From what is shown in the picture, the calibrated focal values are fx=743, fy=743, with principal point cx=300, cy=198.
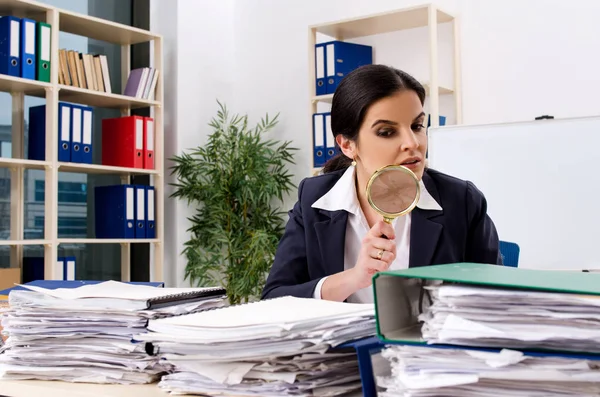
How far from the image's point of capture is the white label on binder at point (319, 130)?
4.57 metres

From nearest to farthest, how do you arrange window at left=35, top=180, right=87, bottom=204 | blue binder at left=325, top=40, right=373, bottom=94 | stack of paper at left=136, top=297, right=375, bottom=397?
stack of paper at left=136, top=297, right=375, bottom=397, blue binder at left=325, top=40, right=373, bottom=94, window at left=35, top=180, right=87, bottom=204

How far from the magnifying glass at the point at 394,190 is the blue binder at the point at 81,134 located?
356cm

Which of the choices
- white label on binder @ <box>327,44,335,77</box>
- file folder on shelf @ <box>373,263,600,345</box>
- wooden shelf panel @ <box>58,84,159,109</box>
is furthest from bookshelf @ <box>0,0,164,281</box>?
file folder on shelf @ <box>373,263,600,345</box>

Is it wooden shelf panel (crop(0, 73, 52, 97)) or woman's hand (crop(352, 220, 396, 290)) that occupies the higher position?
wooden shelf panel (crop(0, 73, 52, 97))

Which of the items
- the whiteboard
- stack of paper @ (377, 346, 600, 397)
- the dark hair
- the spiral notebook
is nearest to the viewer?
stack of paper @ (377, 346, 600, 397)

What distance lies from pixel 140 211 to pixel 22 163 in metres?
0.84

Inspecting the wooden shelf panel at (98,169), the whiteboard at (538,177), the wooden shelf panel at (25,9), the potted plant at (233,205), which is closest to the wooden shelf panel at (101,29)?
the wooden shelf panel at (25,9)

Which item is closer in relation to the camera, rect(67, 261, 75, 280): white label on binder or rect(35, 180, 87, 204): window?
rect(67, 261, 75, 280): white label on binder

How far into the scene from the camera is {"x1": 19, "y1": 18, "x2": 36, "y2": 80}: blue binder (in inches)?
159

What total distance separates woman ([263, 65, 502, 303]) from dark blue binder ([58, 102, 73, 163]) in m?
2.85

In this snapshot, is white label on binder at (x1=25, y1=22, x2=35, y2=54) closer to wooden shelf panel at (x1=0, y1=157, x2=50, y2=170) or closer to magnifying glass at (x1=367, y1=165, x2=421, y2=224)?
wooden shelf panel at (x1=0, y1=157, x2=50, y2=170)

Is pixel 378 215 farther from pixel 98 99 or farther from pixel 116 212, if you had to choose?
pixel 98 99

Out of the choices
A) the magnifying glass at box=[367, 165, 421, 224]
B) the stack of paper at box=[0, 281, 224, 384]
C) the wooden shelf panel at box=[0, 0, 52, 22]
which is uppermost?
the wooden shelf panel at box=[0, 0, 52, 22]

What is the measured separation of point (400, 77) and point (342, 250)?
0.44 metres
